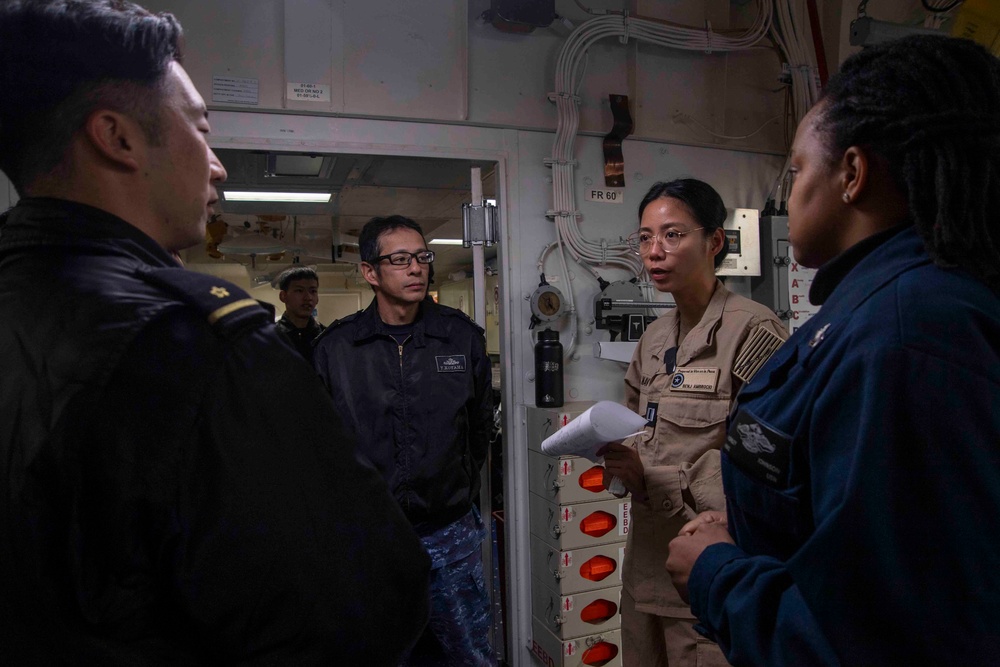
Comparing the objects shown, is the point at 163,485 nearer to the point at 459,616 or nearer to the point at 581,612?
the point at 459,616

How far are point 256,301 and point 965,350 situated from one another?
0.83 meters

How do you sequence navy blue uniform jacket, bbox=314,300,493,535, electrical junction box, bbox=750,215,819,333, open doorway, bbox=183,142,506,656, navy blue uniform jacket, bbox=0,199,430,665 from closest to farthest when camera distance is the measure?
navy blue uniform jacket, bbox=0,199,430,665
navy blue uniform jacket, bbox=314,300,493,535
open doorway, bbox=183,142,506,656
electrical junction box, bbox=750,215,819,333

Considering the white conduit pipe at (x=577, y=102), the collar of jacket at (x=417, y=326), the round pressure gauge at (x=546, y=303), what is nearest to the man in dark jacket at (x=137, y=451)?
the collar of jacket at (x=417, y=326)

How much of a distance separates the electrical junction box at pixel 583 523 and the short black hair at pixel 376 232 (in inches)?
56.7

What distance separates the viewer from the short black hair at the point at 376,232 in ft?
8.75

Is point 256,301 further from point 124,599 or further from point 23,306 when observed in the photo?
point 124,599

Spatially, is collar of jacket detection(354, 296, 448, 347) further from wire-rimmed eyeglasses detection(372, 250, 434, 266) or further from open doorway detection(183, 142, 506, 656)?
open doorway detection(183, 142, 506, 656)

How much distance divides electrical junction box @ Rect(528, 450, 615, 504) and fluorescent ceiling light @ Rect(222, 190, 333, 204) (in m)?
3.40

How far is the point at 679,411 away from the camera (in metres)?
1.77

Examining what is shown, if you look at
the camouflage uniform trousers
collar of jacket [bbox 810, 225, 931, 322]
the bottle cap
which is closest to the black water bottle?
the bottle cap

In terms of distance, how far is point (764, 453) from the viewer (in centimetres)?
89

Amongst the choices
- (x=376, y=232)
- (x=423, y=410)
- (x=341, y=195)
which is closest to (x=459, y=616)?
(x=423, y=410)

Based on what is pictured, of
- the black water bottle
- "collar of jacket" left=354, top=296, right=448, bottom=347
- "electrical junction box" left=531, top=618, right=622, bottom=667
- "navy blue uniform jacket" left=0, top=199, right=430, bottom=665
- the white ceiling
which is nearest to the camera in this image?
"navy blue uniform jacket" left=0, top=199, right=430, bottom=665

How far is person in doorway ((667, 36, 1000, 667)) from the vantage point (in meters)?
0.68
